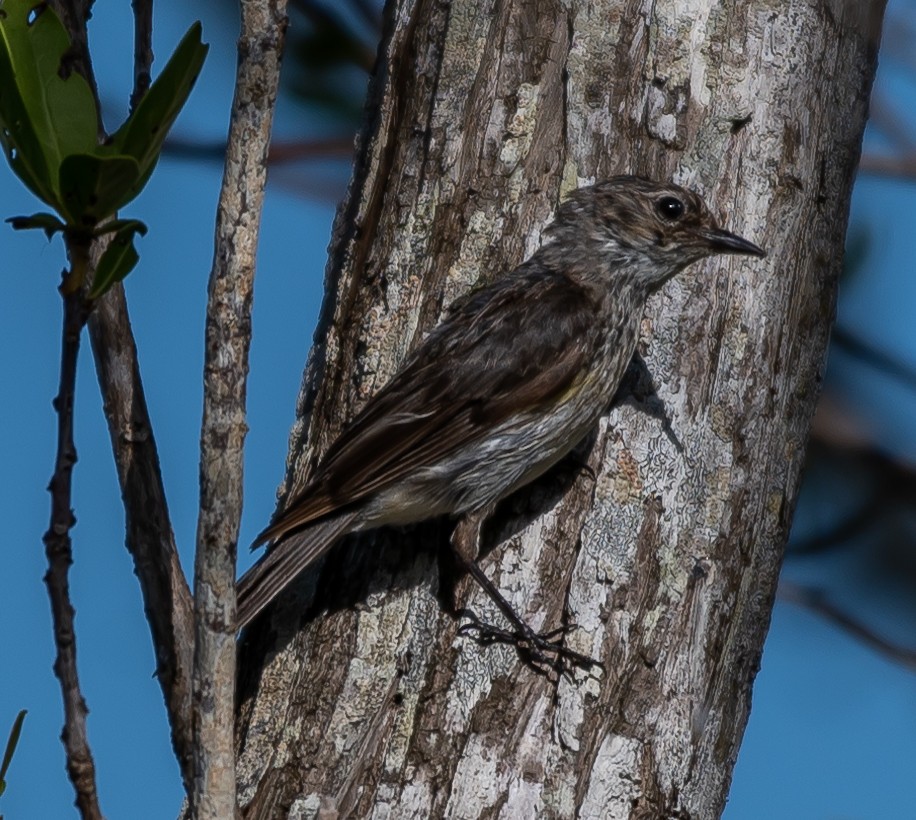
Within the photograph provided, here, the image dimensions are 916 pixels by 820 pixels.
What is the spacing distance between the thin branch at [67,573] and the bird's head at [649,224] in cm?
198

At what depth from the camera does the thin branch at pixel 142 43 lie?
301cm

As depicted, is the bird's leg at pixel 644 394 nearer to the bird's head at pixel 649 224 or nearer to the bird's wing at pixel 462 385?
the bird's wing at pixel 462 385

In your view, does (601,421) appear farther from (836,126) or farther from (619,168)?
(836,126)

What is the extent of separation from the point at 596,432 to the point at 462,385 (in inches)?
16.0

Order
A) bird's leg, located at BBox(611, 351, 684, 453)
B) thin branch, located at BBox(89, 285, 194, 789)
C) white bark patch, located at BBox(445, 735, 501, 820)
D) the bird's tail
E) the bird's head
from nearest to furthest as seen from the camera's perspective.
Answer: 1. thin branch, located at BBox(89, 285, 194, 789)
2. white bark patch, located at BBox(445, 735, 501, 820)
3. the bird's tail
4. bird's leg, located at BBox(611, 351, 684, 453)
5. the bird's head

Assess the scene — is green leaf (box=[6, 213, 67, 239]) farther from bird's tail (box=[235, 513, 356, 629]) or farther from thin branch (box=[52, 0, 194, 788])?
bird's tail (box=[235, 513, 356, 629])

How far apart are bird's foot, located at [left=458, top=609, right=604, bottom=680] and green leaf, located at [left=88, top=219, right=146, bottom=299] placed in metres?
1.54

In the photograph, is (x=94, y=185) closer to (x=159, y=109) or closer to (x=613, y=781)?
(x=159, y=109)

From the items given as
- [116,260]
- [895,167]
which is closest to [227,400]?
[116,260]

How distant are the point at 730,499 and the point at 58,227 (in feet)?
6.91

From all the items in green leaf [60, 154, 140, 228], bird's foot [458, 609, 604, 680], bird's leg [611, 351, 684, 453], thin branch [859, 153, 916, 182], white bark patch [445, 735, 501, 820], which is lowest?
white bark patch [445, 735, 501, 820]

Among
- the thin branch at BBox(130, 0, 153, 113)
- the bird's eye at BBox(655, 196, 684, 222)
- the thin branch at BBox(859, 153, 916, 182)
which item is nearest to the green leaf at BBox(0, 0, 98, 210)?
the thin branch at BBox(130, 0, 153, 113)

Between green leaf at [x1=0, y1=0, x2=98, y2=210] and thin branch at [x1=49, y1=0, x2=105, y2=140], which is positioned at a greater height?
thin branch at [x1=49, y1=0, x2=105, y2=140]

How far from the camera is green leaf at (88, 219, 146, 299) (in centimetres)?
248
